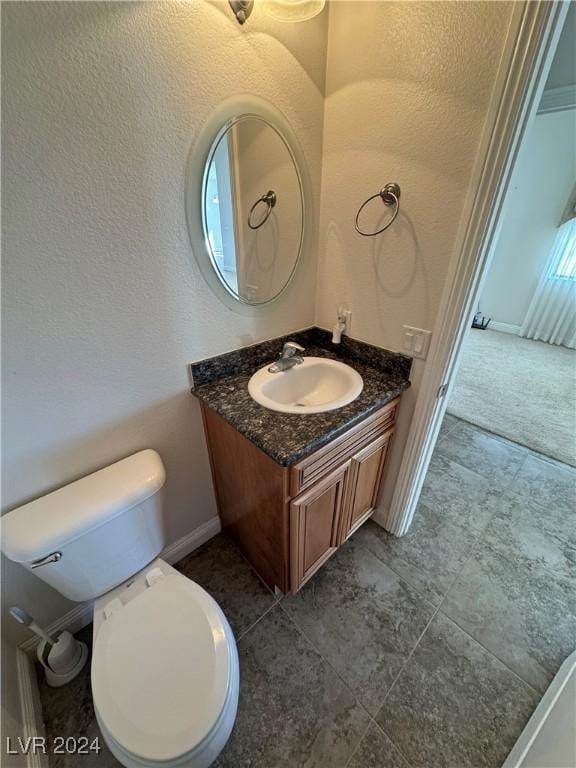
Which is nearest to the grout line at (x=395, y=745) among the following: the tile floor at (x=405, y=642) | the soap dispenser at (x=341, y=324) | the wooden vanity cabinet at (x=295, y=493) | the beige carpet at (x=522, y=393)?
the tile floor at (x=405, y=642)

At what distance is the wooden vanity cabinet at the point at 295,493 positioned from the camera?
99 centimetres

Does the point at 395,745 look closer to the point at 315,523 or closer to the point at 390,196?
the point at 315,523

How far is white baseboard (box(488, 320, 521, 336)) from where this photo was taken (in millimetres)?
3965

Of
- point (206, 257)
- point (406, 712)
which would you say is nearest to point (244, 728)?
point (406, 712)

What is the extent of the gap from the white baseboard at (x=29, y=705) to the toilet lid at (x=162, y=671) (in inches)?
16.1

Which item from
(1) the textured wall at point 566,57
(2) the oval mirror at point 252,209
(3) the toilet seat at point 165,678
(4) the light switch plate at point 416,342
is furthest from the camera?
(1) the textured wall at point 566,57

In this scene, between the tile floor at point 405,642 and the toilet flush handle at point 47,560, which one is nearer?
the toilet flush handle at point 47,560

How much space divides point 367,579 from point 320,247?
1.53m

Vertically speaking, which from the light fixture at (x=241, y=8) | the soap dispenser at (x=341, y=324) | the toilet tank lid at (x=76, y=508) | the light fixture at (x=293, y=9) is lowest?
the toilet tank lid at (x=76, y=508)

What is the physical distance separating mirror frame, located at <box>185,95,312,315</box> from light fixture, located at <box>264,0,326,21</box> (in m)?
0.22

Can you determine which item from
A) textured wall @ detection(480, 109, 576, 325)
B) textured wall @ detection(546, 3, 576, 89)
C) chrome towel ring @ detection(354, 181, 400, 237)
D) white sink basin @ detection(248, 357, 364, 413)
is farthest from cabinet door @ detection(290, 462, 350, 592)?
textured wall @ detection(480, 109, 576, 325)

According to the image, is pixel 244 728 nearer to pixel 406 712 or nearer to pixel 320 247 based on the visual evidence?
pixel 406 712

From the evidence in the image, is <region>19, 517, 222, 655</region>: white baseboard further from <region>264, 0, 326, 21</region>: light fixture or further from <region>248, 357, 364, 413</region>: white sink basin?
<region>264, 0, 326, 21</region>: light fixture

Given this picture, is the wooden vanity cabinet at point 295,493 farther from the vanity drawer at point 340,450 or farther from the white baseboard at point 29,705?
the white baseboard at point 29,705
